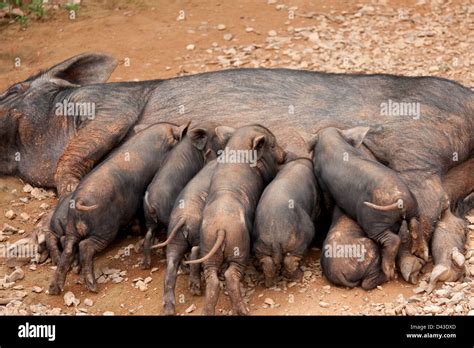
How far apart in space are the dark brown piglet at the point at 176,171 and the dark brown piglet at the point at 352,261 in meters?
1.04

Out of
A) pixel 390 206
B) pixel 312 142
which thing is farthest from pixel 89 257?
pixel 390 206

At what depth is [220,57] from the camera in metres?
9.08

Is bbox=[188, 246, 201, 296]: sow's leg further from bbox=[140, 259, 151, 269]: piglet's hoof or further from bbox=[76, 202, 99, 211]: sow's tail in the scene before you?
bbox=[76, 202, 99, 211]: sow's tail

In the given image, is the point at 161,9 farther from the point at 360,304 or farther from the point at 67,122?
the point at 360,304

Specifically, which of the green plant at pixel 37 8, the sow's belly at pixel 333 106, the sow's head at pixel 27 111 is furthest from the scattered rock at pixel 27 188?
the green plant at pixel 37 8

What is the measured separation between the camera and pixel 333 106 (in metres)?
6.52

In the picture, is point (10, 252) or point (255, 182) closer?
point (255, 182)

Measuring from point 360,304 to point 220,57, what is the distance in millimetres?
4235

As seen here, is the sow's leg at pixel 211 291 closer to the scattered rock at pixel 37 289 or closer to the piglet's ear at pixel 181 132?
the scattered rock at pixel 37 289

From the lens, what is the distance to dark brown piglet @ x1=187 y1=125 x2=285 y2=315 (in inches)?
206

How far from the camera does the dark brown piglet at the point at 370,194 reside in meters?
5.41

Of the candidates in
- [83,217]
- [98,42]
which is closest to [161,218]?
[83,217]

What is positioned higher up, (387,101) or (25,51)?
(387,101)

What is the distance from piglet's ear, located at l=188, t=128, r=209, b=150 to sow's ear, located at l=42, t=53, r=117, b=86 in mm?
1726
